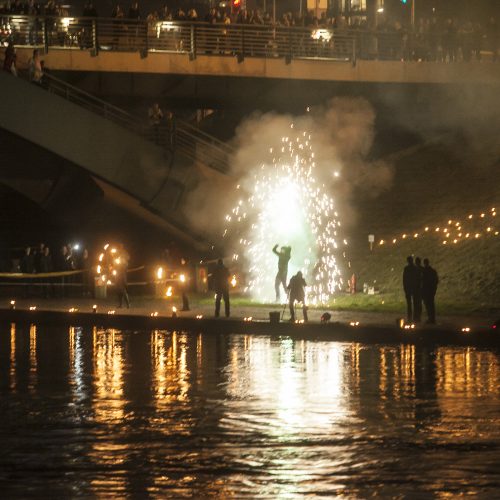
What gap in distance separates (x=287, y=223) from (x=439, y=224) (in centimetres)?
425

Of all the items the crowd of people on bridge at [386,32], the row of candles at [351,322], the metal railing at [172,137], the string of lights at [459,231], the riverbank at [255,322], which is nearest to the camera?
the riverbank at [255,322]

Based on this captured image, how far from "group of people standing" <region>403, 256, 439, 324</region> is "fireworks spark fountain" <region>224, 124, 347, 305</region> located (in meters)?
6.47

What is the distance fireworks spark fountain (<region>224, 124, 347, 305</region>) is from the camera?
33.4m

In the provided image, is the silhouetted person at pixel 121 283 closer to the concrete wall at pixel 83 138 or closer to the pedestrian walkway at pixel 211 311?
the pedestrian walkway at pixel 211 311

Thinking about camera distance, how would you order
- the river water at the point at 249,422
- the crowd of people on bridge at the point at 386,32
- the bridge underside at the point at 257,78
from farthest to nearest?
the crowd of people on bridge at the point at 386,32 → the bridge underside at the point at 257,78 → the river water at the point at 249,422

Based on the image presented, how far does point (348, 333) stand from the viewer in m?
23.8

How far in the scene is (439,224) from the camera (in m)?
34.2

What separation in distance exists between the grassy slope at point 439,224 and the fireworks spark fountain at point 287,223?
2.85 ft

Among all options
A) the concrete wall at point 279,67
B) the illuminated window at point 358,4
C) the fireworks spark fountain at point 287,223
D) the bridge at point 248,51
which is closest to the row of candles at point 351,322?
the fireworks spark fountain at point 287,223

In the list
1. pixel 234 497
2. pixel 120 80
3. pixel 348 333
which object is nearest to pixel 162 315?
pixel 348 333

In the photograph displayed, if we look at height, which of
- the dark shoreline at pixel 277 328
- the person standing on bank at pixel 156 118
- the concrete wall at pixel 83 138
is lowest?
the dark shoreline at pixel 277 328

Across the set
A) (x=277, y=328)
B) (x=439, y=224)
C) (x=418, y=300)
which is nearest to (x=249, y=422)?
(x=277, y=328)

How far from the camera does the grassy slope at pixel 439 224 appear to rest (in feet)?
96.1

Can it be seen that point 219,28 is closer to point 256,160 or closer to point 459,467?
point 256,160
